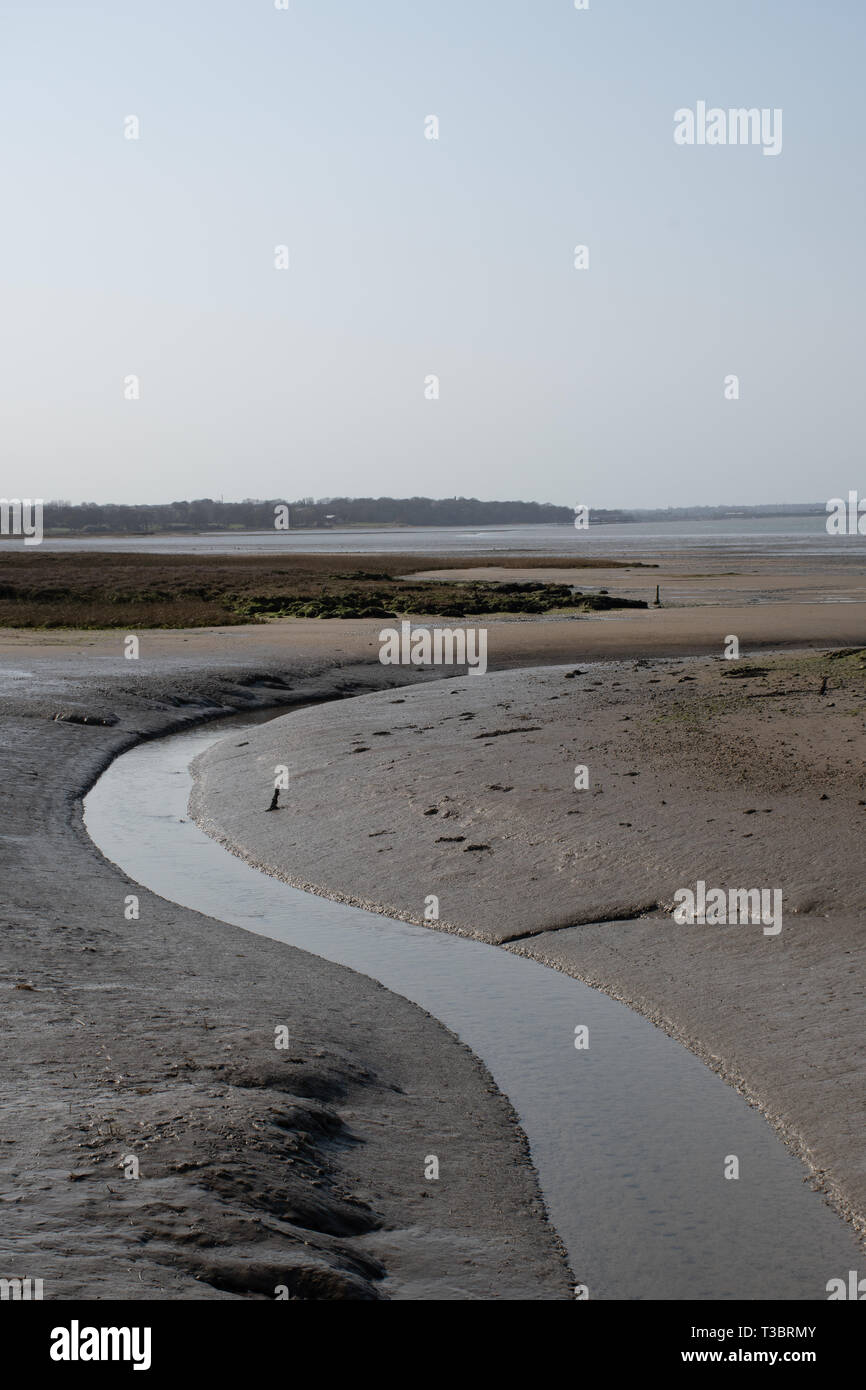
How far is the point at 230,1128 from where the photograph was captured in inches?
274

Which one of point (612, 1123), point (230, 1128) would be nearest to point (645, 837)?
point (612, 1123)

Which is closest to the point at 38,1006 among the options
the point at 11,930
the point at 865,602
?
the point at 11,930

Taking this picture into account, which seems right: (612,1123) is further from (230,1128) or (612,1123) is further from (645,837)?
(645,837)

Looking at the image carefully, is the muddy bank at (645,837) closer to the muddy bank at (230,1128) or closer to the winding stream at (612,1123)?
the winding stream at (612,1123)

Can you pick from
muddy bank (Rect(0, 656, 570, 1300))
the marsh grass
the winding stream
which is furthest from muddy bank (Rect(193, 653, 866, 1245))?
the marsh grass

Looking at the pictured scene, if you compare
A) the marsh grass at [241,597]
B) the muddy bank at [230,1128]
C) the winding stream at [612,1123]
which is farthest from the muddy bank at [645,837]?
the marsh grass at [241,597]

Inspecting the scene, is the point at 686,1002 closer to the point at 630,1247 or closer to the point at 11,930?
the point at 630,1247

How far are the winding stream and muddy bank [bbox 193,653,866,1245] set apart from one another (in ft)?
0.88

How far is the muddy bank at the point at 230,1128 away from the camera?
5.68 m

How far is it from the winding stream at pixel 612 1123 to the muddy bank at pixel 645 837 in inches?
10.6

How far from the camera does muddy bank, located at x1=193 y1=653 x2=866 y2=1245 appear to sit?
9188mm

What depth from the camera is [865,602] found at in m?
50.7

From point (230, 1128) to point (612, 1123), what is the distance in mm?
2396
